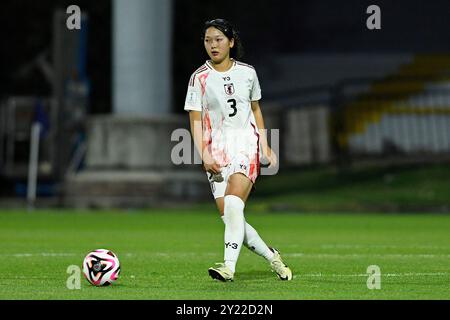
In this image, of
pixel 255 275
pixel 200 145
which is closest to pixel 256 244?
pixel 255 275

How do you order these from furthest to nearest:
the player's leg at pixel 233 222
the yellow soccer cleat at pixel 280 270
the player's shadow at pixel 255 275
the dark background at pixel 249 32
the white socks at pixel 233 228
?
the dark background at pixel 249 32, the player's shadow at pixel 255 275, the yellow soccer cleat at pixel 280 270, the white socks at pixel 233 228, the player's leg at pixel 233 222

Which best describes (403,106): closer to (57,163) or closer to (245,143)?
(57,163)

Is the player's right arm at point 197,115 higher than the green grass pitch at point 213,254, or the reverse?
the player's right arm at point 197,115

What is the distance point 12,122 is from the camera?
112ft

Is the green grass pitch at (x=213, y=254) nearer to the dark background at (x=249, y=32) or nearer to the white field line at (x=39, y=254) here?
the white field line at (x=39, y=254)

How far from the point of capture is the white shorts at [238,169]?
1298 centimetres

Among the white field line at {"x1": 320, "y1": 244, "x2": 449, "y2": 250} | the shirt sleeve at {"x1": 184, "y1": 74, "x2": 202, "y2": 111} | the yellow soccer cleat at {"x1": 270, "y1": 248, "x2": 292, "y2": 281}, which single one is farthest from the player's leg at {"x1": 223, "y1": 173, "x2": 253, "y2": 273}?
the white field line at {"x1": 320, "y1": 244, "x2": 449, "y2": 250}

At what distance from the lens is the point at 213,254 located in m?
17.1

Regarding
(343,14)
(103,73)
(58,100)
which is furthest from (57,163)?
(343,14)

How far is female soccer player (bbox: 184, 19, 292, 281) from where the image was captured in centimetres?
1299

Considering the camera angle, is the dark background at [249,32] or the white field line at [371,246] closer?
the white field line at [371,246]

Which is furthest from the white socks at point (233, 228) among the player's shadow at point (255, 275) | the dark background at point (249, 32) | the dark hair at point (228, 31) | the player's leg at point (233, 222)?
the dark background at point (249, 32)

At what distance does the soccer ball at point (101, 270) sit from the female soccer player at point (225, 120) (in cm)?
97

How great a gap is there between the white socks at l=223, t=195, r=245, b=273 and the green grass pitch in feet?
0.89
